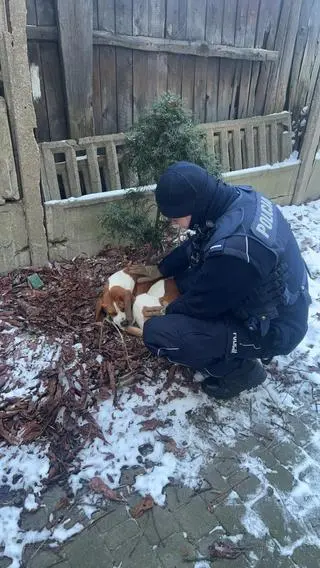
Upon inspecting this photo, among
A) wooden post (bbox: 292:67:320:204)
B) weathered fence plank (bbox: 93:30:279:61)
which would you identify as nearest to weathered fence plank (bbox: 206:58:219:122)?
weathered fence plank (bbox: 93:30:279:61)

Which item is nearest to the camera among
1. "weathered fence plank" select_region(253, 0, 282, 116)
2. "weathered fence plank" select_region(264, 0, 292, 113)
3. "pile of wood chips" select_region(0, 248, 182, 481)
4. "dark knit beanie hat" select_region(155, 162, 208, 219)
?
"dark knit beanie hat" select_region(155, 162, 208, 219)

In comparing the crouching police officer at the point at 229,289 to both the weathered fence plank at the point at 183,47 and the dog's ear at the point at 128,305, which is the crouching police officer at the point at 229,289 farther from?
the weathered fence plank at the point at 183,47

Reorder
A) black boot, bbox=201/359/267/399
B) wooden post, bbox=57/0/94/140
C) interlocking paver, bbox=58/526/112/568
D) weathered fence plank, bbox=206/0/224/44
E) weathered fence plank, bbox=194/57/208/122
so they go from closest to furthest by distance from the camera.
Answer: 1. interlocking paver, bbox=58/526/112/568
2. black boot, bbox=201/359/267/399
3. wooden post, bbox=57/0/94/140
4. weathered fence plank, bbox=206/0/224/44
5. weathered fence plank, bbox=194/57/208/122

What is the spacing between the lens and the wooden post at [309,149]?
5271mm

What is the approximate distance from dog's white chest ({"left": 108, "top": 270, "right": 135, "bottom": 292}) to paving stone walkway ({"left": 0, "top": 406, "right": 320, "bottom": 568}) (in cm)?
148

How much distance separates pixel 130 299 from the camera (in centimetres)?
345

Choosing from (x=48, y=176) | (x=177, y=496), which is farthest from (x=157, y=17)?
(x=177, y=496)

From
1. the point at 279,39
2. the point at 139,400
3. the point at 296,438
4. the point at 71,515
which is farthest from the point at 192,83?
the point at 71,515

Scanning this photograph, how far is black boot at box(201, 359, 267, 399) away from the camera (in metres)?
2.97

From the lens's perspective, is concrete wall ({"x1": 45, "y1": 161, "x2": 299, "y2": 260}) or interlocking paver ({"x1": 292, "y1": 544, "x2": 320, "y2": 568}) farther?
concrete wall ({"x1": 45, "y1": 161, "x2": 299, "y2": 260})

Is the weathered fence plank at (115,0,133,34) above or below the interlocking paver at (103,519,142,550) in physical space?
above

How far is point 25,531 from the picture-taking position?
225 cm

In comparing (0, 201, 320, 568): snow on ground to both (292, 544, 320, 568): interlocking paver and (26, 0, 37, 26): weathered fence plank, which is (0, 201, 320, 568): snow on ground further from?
(26, 0, 37, 26): weathered fence plank

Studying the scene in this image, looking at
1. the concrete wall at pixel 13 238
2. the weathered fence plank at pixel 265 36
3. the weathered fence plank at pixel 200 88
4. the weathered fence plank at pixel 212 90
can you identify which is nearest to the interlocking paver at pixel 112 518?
the concrete wall at pixel 13 238
